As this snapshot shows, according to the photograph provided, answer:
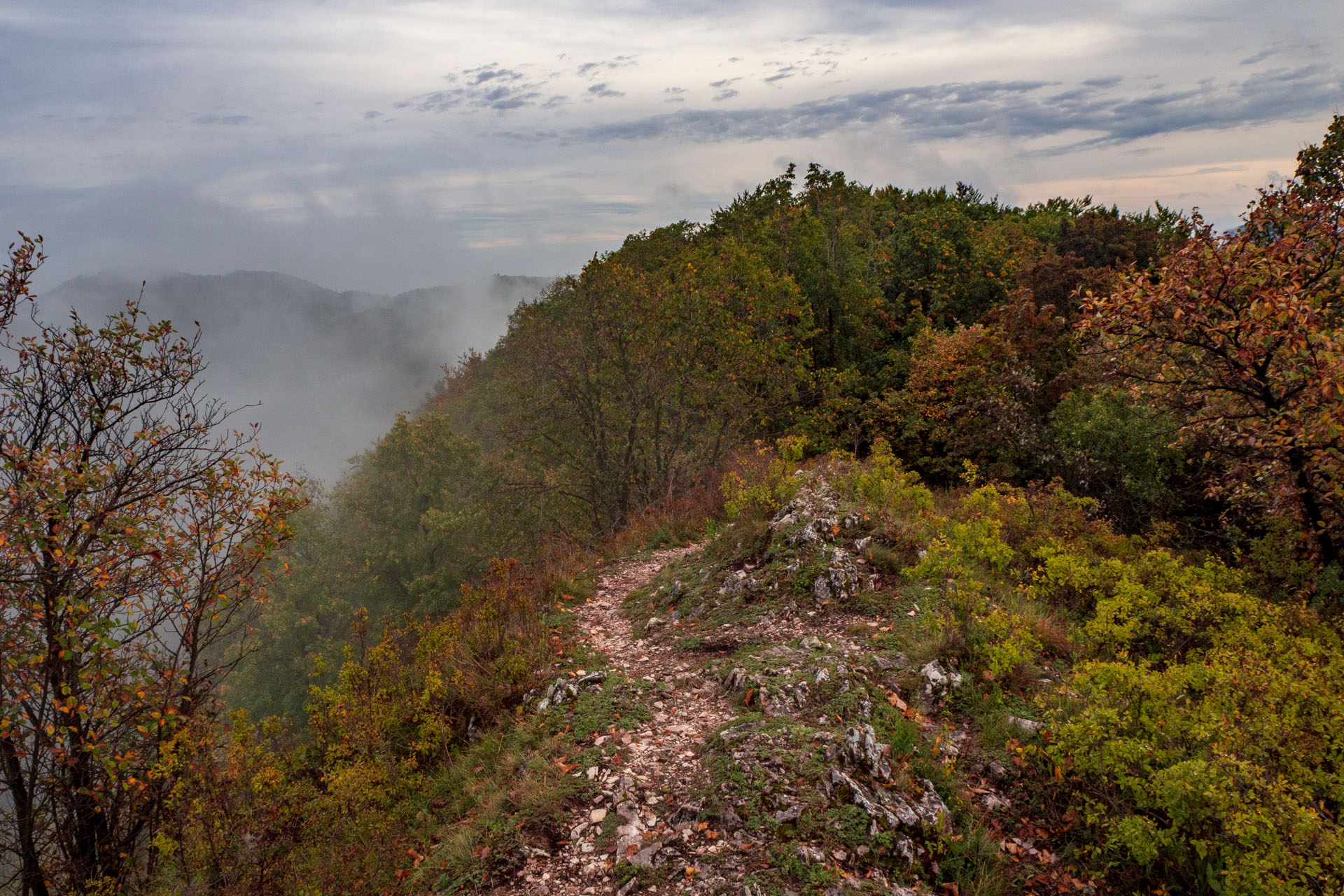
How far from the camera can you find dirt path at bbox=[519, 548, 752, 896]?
4668mm

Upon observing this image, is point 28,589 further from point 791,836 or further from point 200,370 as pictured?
point 791,836

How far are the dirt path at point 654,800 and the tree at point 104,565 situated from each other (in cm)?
395

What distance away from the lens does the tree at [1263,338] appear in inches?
222

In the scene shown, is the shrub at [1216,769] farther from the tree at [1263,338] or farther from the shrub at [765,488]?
the shrub at [765,488]

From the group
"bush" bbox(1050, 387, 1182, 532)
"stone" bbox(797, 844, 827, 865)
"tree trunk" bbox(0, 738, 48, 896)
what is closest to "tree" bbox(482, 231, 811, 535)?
"bush" bbox(1050, 387, 1182, 532)

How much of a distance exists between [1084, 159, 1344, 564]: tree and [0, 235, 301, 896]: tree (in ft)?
34.7

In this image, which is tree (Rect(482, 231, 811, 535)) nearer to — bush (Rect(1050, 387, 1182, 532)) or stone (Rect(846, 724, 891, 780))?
bush (Rect(1050, 387, 1182, 532))

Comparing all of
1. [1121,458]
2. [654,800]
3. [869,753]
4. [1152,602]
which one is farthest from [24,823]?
[1121,458]

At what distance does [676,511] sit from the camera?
1457cm

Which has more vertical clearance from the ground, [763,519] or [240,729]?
[763,519]

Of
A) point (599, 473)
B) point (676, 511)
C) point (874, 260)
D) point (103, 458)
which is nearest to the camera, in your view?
point (103, 458)

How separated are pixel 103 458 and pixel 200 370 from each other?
142 centimetres

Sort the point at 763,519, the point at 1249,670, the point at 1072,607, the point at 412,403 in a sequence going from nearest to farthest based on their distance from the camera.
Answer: the point at 1249,670 → the point at 1072,607 → the point at 763,519 → the point at 412,403

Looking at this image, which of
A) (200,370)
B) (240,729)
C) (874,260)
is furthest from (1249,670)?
(874,260)
